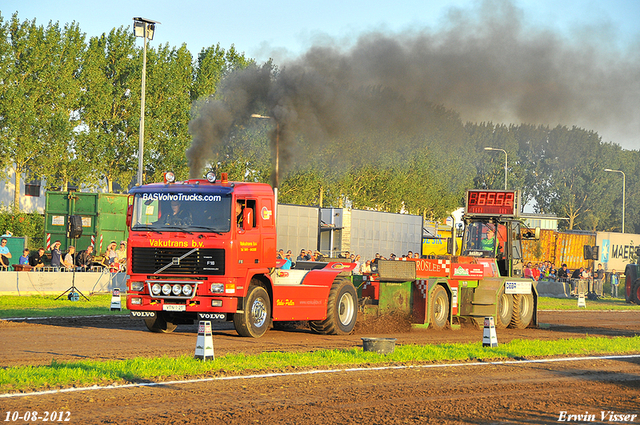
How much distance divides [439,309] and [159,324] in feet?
22.2

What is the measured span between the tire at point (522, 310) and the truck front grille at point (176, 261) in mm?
9686

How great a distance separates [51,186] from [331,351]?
39.5 meters

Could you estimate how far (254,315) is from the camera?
15.7m

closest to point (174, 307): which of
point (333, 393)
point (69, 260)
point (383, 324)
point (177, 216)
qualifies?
point (177, 216)

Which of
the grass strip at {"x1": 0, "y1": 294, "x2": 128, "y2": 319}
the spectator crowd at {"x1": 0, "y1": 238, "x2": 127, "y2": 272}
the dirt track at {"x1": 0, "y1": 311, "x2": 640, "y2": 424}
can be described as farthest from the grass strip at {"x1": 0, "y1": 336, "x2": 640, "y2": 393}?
the spectator crowd at {"x1": 0, "y1": 238, "x2": 127, "y2": 272}

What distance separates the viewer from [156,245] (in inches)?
598

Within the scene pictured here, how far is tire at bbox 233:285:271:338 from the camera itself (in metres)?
15.3

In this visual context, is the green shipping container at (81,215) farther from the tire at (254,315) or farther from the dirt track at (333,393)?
the tire at (254,315)

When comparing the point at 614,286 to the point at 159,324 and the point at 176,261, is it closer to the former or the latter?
the point at 159,324

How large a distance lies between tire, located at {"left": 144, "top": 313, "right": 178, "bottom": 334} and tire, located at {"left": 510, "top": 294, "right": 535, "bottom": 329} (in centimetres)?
951

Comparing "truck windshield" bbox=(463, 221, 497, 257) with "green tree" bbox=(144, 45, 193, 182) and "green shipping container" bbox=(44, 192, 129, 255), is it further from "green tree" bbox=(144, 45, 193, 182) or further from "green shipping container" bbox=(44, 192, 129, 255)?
"green tree" bbox=(144, 45, 193, 182)

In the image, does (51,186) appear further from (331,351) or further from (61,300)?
(331,351)

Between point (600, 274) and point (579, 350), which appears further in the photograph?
point (600, 274)

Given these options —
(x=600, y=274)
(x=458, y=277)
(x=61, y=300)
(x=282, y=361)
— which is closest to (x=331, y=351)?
(x=282, y=361)
